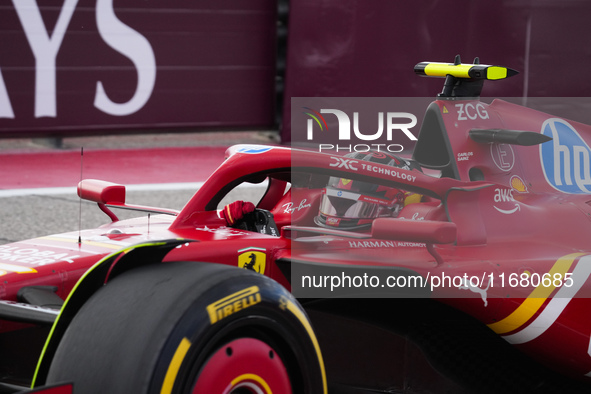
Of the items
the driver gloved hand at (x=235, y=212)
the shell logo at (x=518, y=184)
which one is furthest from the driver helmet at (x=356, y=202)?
the shell logo at (x=518, y=184)

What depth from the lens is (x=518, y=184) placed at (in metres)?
3.65

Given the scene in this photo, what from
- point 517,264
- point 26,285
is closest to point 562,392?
point 517,264

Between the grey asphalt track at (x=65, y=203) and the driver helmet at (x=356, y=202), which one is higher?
the driver helmet at (x=356, y=202)

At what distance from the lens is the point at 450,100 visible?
362 centimetres

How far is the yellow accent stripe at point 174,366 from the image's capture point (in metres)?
1.95

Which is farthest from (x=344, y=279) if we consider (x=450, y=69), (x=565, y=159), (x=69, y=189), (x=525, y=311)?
(x=69, y=189)

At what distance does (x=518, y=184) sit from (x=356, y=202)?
2.50 ft

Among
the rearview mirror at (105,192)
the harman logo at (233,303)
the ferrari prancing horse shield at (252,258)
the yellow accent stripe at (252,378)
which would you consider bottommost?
the yellow accent stripe at (252,378)

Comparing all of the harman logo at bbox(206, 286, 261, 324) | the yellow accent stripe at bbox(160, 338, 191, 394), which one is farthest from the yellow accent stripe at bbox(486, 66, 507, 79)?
the yellow accent stripe at bbox(160, 338, 191, 394)

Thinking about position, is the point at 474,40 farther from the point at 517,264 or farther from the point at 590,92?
the point at 517,264

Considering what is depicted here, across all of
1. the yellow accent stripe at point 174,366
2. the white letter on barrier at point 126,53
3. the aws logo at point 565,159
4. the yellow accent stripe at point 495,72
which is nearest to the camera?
the yellow accent stripe at point 174,366

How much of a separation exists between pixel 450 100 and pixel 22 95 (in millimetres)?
6277

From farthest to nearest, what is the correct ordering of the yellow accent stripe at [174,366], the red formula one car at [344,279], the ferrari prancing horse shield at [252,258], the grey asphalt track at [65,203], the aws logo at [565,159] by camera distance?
1. the grey asphalt track at [65,203]
2. the aws logo at [565,159]
3. the ferrari prancing horse shield at [252,258]
4. the red formula one car at [344,279]
5. the yellow accent stripe at [174,366]

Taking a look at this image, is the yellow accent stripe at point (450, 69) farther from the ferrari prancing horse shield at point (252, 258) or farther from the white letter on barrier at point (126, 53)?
the white letter on barrier at point (126, 53)
